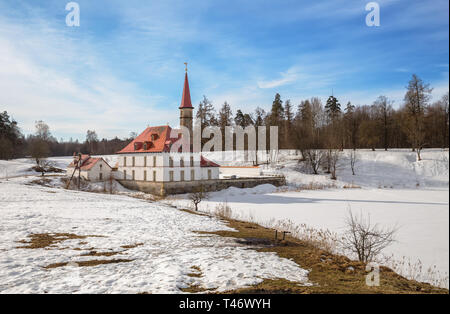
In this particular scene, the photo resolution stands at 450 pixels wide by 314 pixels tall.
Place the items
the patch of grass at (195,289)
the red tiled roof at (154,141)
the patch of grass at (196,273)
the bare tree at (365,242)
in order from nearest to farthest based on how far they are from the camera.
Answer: the patch of grass at (195,289) < the patch of grass at (196,273) < the bare tree at (365,242) < the red tiled roof at (154,141)

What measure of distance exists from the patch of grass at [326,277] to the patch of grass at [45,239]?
6558mm

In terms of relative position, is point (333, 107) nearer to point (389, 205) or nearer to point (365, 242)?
Result: point (389, 205)

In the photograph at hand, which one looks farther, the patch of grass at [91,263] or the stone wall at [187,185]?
the stone wall at [187,185]

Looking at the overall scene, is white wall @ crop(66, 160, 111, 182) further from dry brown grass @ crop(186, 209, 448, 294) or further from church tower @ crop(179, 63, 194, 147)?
dry brown grass @ crop(186, 209, 448, 294)

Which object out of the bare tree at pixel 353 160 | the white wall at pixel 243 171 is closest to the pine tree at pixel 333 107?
the bare tree at pixel 353 160

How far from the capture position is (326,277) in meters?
6.79

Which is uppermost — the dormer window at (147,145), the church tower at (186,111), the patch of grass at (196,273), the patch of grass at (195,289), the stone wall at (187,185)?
the church tower at (186,111)

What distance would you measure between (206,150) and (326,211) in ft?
153

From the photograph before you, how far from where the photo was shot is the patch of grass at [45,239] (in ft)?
29.2

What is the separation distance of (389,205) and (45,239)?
80.1 feet

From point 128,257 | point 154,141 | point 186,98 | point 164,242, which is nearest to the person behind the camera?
point 128,257

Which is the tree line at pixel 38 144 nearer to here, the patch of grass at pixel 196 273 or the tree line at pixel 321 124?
the tree line at pixel 321 124

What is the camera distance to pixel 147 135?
39125mm

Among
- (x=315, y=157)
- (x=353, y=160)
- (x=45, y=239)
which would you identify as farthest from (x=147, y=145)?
(x=353, y=160)
